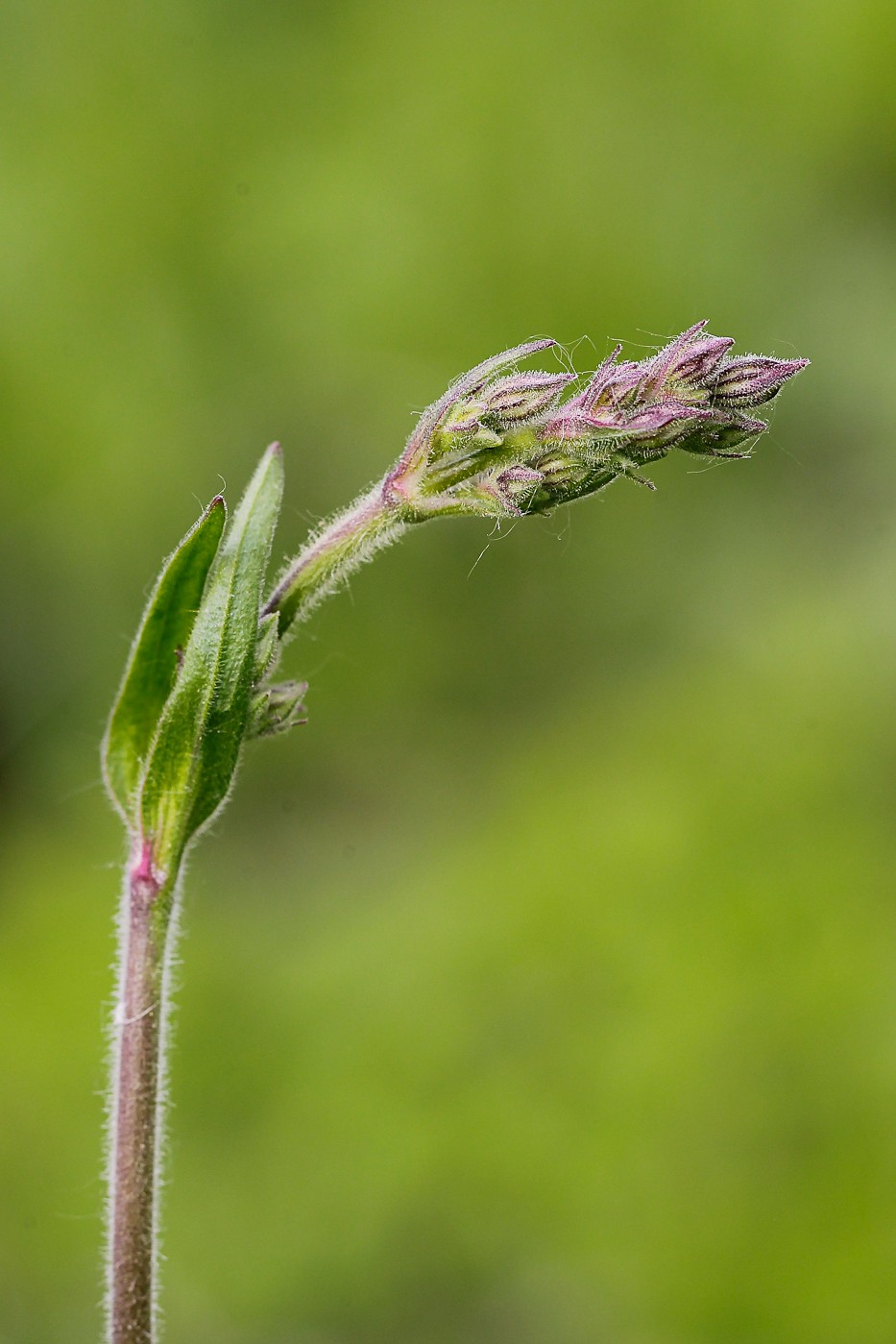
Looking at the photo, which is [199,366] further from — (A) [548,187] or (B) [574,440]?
(B) [574,440]

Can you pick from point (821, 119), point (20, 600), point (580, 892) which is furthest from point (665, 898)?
point (821, 119)

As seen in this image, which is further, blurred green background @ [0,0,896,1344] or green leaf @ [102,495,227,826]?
blurred green background @ [0,0,896,1344]

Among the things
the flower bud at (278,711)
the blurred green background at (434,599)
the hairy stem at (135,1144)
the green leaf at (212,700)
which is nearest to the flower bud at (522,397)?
the green leaf at (212,700)

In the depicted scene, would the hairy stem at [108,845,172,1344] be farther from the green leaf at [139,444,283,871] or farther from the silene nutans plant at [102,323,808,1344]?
the green leaf at [139,444,283,871]

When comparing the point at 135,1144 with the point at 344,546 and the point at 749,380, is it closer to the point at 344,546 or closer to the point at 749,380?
the point at 344,546

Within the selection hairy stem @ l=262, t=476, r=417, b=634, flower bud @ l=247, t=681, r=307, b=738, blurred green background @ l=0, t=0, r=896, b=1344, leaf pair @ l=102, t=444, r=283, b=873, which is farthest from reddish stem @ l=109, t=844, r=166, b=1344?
blurred green background @ l=0, t=0, r=896, b=1344

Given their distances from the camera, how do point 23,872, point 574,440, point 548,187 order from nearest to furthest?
point 574,440 → point 23,872 → point 548,187

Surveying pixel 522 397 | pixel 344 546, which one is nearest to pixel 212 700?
pixel 344 546
